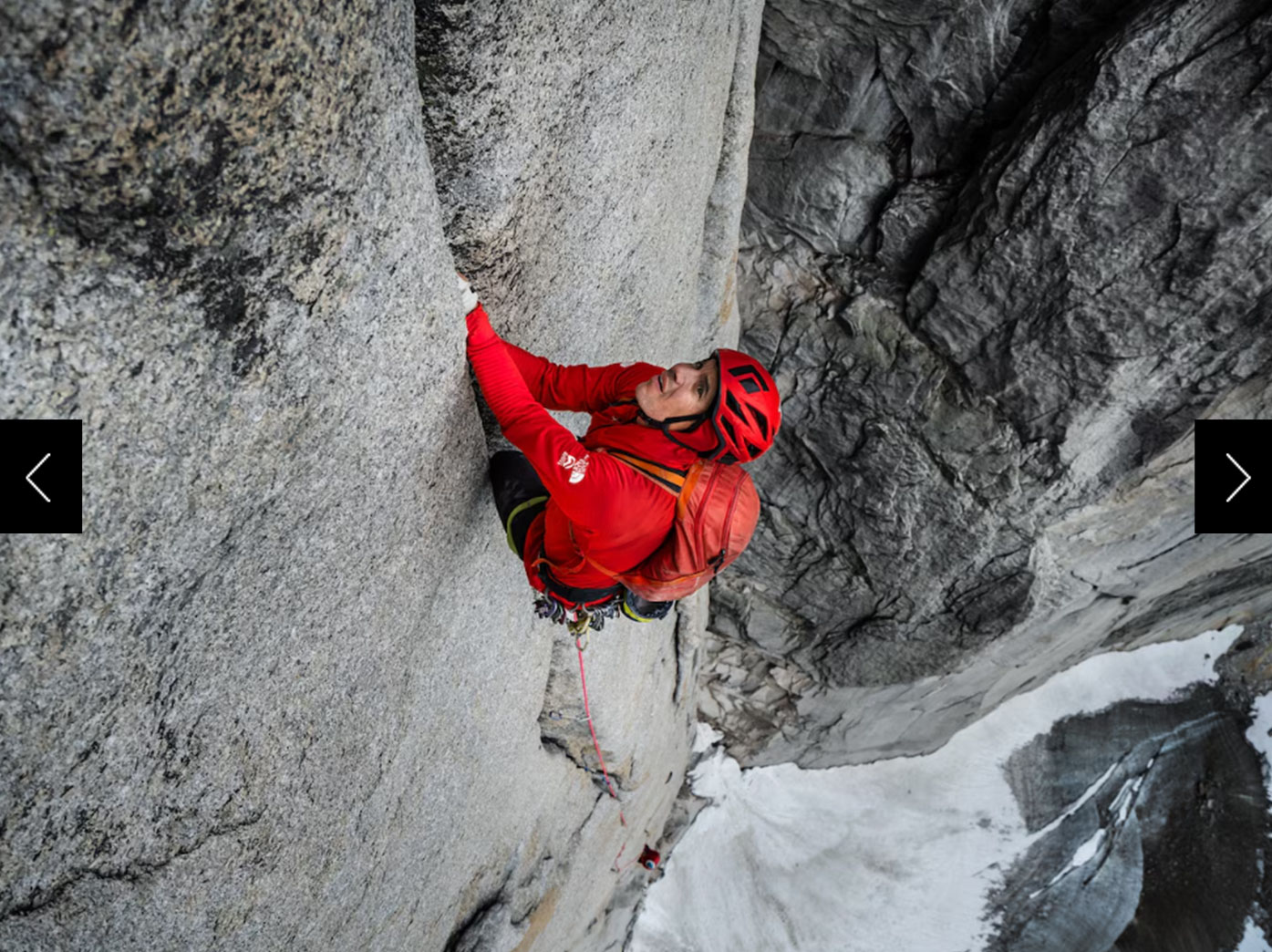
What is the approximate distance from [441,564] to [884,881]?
36.1ft

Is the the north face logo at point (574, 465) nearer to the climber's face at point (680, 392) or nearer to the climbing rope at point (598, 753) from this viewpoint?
the climber's face at point (680, 392)

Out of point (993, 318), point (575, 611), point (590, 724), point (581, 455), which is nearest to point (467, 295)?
point (581, 455)

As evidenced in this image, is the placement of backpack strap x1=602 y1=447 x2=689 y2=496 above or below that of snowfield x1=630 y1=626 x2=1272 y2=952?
above

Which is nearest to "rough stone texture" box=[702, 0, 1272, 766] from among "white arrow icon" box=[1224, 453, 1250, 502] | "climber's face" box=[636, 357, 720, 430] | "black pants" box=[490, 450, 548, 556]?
"white arrow icon" box=[1224, 453, 1250, 502]

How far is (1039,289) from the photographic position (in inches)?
287

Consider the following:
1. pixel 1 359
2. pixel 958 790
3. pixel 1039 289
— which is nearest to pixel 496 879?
pixel 1 359

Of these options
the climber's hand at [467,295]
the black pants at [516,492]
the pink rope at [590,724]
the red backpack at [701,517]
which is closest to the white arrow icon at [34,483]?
the climber's hand at [467,295]

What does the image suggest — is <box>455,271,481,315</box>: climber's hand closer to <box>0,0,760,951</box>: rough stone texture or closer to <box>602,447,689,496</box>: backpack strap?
<box>0,0,760,951</box>: rough stone texture

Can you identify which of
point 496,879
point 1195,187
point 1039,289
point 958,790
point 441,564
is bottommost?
point 958,790

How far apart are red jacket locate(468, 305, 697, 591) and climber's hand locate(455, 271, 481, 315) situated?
4cm

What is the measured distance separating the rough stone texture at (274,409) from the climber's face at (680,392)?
771 mm

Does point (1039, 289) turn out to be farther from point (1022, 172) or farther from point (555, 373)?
point (555, 373)

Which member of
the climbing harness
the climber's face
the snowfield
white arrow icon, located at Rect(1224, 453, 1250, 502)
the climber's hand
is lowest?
the snowfield

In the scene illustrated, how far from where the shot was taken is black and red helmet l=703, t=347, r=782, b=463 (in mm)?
3600
